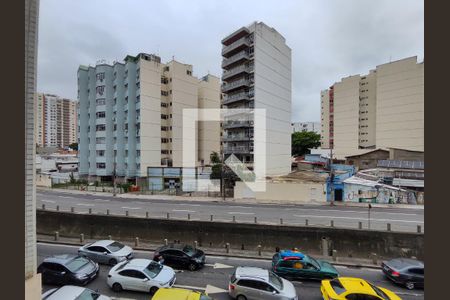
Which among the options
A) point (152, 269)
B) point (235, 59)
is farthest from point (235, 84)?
point (152, 269)

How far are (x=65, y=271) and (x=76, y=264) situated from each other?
45 centimetres

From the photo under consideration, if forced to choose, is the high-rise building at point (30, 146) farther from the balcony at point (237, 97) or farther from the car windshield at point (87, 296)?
the balcony at point (237, 97)

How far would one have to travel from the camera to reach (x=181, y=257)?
1136 centimetres

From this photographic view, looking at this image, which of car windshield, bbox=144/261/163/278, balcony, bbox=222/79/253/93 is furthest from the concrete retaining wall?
balcony, bbox=222/79/253/93

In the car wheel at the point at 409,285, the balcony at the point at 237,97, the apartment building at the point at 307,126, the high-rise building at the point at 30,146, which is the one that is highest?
the apartment building at the point at 307,126

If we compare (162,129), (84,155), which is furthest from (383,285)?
(84,155)

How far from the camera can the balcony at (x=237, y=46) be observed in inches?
1537

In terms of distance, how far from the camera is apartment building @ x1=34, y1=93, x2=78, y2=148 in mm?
96000

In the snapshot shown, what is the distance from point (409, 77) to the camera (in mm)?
51844

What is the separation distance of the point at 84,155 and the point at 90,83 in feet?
43.2

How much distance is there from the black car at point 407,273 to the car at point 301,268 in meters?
2.33

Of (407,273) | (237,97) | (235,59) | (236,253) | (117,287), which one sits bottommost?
(236,253)

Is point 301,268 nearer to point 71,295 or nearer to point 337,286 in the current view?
point 337,286

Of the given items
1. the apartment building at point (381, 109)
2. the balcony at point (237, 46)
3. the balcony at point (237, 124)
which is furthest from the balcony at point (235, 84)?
the apartment building at point (381, 109)
